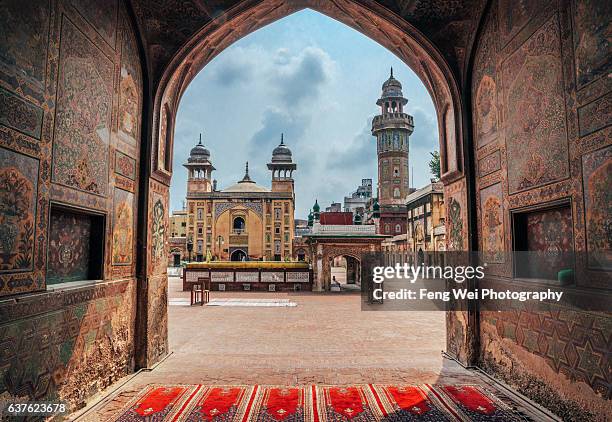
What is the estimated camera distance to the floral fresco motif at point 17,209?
3242 millimetres

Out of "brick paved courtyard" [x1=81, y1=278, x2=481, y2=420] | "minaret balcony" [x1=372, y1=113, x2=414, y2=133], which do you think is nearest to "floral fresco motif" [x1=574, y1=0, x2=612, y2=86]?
"brick paved courtyard" [x1=81, y1=278, x2=481, y2=420]

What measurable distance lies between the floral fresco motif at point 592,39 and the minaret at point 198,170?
45007 millimetres

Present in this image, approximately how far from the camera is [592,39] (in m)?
3.61

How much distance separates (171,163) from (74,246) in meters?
2.59

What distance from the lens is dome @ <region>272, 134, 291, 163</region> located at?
144 ft

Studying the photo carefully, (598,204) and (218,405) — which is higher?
(598,204)


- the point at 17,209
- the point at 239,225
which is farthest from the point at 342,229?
the point at 239,225

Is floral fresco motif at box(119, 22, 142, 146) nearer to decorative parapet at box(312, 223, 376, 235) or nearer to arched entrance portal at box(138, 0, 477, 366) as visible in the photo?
arched entrance portal at box(138, 0, 477, 366)

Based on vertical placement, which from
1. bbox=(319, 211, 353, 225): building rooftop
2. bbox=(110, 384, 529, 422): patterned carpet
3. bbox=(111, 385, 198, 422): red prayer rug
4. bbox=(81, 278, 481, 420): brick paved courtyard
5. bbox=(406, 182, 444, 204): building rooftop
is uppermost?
bbox=(406, 182, 444, 204): building rooftop

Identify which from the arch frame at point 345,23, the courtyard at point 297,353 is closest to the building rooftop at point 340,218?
the courtyard at point 297,353

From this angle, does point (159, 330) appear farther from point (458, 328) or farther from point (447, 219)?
point (447, 219)

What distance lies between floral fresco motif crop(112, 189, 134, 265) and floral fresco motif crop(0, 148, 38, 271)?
1609 mm

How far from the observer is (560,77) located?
4094 mm

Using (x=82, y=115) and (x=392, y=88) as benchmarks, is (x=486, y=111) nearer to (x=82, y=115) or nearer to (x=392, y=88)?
(x=82, y=115)
